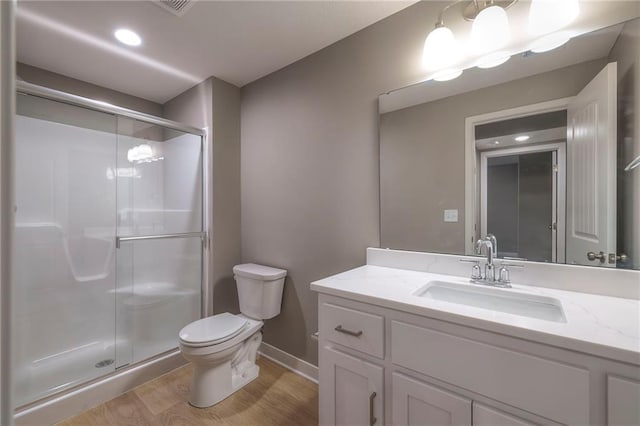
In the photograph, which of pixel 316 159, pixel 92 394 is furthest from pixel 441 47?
pixel 92 394

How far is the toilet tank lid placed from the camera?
6.49ft

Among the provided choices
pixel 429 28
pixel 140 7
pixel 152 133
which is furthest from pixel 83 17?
pixel 429 28

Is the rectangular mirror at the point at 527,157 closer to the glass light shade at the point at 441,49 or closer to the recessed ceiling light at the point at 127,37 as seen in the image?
the glass light shade at the point at 441,49

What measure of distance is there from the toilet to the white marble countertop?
0.86 m

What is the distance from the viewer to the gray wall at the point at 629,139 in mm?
982

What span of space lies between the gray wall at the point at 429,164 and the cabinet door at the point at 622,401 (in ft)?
2.47

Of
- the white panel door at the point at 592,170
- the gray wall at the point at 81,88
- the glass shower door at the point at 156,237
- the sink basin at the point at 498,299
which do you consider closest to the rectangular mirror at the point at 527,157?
the white panel door at the point at 592,170

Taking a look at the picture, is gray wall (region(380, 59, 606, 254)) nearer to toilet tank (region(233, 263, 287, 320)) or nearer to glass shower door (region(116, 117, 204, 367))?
toilet tank (region(233, 263, 287, 320))

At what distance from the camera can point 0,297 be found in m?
0.35

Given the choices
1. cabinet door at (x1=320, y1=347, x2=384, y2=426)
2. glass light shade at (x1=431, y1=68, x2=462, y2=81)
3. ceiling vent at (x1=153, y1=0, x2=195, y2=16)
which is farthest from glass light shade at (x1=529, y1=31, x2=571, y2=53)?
ceiling vent at (x1=153, y1=0, x2=195, y2=16)

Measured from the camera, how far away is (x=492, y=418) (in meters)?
0.81

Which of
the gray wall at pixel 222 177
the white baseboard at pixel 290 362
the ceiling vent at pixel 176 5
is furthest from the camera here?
the gray wall at pixel 222 177

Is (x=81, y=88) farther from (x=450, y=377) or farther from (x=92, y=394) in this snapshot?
(x=450, y=377)

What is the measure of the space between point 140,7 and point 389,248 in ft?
6.49
